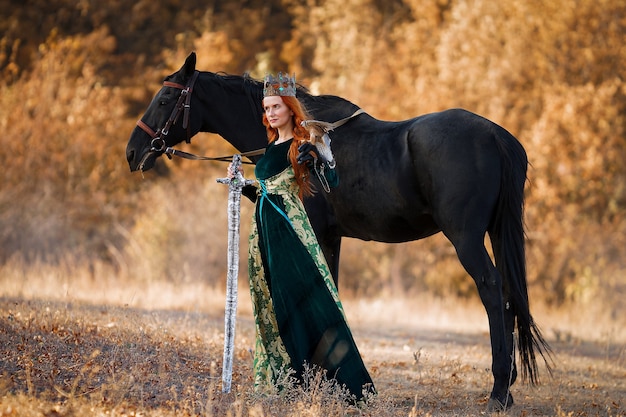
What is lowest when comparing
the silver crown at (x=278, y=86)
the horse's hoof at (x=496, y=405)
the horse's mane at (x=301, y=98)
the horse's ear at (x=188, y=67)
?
the horse's hoof at (x=496, y=405)

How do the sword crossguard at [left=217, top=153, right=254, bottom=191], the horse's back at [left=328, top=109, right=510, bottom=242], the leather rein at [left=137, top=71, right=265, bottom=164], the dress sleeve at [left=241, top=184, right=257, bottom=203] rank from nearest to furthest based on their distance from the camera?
the sword crossguard at [left=217, top=153, right=254, bottom=191] → the dress sleeve at [left=241, top=184, right=257, bottom=203] → the horse's back at [left=328, top=109, right=510, bottom=242] → the leather rein at [left=137, top=71, right=265, bottom=164]

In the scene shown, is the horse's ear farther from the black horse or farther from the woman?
the woman

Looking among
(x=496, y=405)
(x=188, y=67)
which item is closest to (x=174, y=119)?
(x=188, y=67)

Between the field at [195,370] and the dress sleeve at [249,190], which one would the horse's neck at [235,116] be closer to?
the dress sleeve at [249,190]

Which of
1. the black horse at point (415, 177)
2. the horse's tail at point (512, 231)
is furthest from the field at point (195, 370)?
the black horse at point (415, 177)

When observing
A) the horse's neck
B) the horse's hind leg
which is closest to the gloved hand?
the horse's hind leg

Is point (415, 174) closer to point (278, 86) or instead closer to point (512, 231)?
point (512, 231)

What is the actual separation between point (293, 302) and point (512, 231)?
1729 mm

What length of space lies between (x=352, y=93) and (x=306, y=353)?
1453 cm

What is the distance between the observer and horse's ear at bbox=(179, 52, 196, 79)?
21.1 feet

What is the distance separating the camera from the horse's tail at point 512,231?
222 inches

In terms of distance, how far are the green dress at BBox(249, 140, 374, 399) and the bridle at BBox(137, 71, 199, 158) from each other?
5.22 ft

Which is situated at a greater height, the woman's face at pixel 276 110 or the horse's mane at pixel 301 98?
the horse's mane at pixel 301 98

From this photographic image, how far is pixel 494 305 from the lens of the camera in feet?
17.9
